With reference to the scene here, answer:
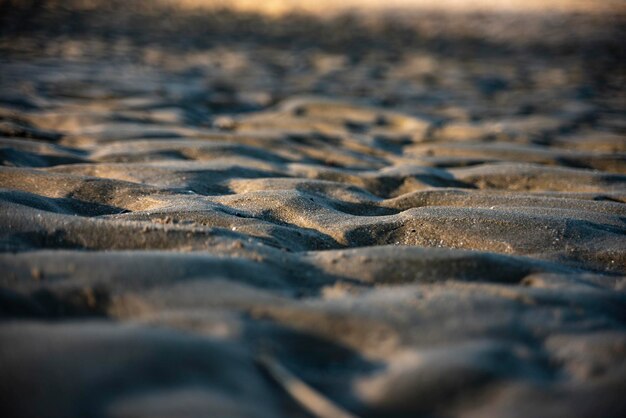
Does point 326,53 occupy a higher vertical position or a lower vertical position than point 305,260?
higher

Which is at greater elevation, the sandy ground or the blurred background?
the blurred background

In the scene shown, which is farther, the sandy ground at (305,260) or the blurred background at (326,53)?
the blurred background at (326,53)

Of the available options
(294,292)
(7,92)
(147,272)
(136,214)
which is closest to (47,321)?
(147,272)

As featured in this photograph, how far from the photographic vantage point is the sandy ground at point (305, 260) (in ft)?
2.42

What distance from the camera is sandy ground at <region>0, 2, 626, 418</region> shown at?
2.42 feet

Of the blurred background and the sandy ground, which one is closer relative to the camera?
the sandy ground

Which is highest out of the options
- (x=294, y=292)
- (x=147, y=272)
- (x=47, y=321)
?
(x=294, y=292)

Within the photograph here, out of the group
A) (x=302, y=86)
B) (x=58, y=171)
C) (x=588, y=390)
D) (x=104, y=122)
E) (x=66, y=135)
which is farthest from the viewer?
(x=302, y=86)

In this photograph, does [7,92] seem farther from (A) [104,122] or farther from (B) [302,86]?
(B) [302,86]

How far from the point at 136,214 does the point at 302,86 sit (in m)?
2.88

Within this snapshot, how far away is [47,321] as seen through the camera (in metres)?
0.82

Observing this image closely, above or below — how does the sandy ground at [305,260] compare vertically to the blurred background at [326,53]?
below

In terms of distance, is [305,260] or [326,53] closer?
[305,260]

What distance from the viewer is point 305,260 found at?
43.3 inches
